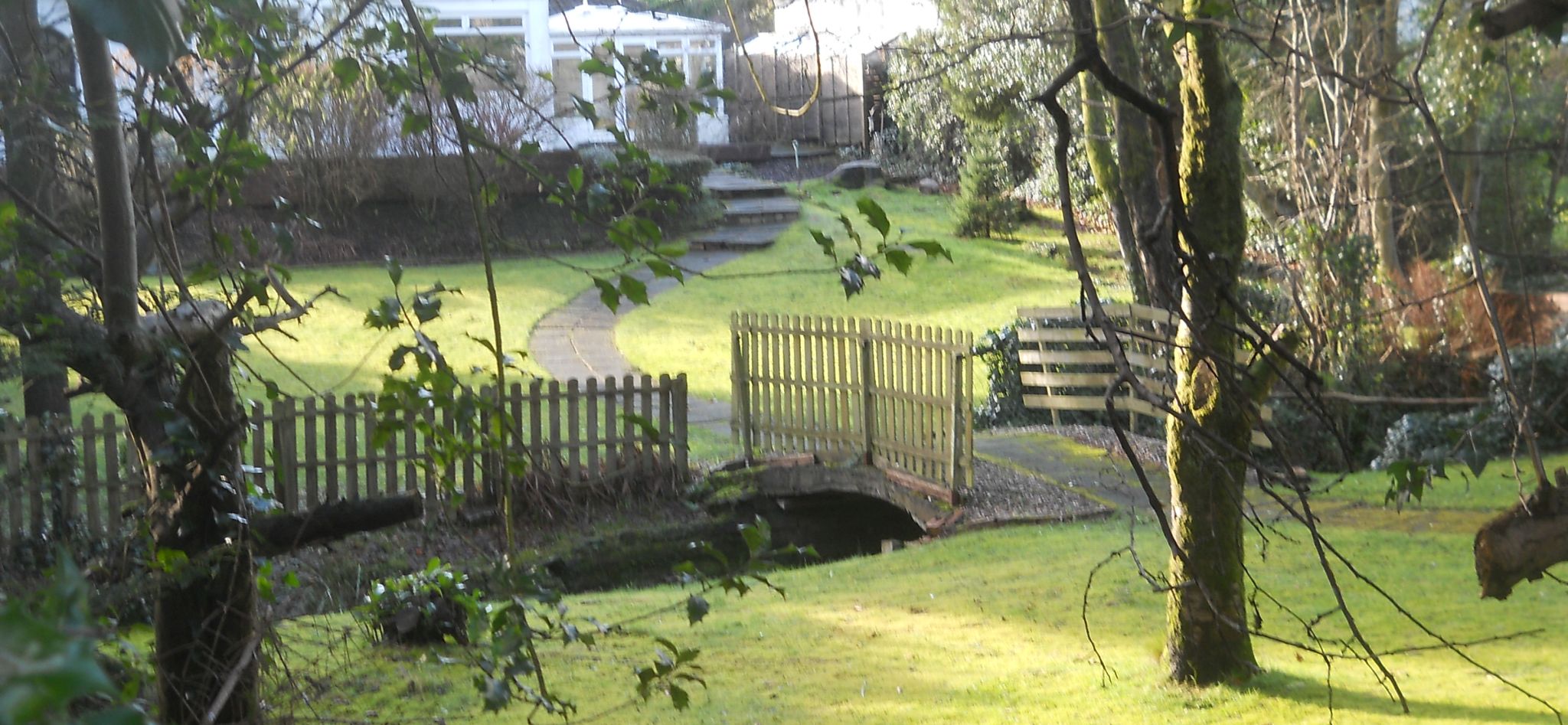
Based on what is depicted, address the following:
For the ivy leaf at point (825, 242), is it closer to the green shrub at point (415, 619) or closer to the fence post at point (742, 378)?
the green shrub at point (415, 619)

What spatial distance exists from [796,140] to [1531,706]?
104 feet

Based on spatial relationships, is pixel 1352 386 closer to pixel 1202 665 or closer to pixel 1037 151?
pixel 1202 665

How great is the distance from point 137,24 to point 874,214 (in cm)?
161

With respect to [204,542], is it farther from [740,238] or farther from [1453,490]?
[740,238]

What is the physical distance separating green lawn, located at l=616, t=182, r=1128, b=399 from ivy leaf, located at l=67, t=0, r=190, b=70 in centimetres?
1469

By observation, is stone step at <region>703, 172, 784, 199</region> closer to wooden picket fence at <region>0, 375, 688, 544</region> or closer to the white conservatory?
the white conservatory

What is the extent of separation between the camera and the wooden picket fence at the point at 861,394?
10406 mm

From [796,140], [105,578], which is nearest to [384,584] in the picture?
[105,578]

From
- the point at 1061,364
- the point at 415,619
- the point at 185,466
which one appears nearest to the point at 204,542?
the point at 185,466

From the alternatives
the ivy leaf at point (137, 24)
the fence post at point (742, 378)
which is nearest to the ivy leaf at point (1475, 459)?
the ivy leaf at point (137, 24)

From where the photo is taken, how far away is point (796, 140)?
35.9 metres

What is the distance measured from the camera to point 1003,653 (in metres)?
7.02

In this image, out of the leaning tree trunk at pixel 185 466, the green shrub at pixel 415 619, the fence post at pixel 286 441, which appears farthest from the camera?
the fence post at pixel 286 441

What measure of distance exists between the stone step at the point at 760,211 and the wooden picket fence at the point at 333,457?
13.4 meters
